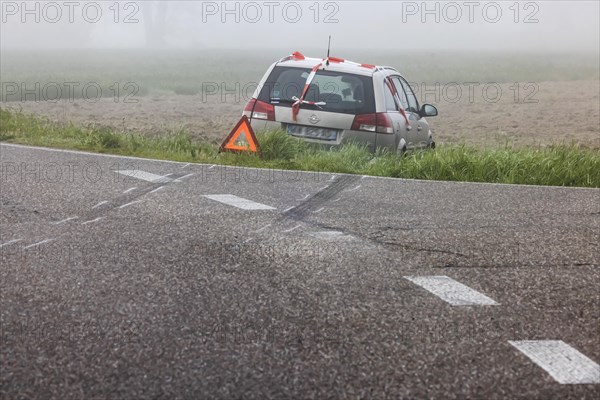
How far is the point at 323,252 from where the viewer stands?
7.53m

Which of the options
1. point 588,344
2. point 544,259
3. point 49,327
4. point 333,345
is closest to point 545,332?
point 588,344

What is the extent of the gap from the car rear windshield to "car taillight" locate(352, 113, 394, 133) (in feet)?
0.25

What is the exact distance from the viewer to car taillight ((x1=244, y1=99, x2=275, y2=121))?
519 inches

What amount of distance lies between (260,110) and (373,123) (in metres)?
1.52

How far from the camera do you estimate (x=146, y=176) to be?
1157cm

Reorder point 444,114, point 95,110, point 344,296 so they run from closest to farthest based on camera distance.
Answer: point 344,296 → point 95,110 → point 444,114

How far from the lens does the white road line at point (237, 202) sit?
9500mm

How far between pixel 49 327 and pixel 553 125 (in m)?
24.2

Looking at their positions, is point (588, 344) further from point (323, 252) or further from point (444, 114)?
point (444, 114)

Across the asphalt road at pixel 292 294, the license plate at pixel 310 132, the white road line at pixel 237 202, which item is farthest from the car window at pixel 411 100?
the white road line at pixel 237 202

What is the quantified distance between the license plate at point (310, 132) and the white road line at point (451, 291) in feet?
21.1

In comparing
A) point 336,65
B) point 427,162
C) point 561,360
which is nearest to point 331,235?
point 561,360

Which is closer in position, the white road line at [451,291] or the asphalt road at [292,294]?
the asphalt road at [292,294]

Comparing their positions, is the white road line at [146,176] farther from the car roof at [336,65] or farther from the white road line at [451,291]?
the white road line at [451,291]
